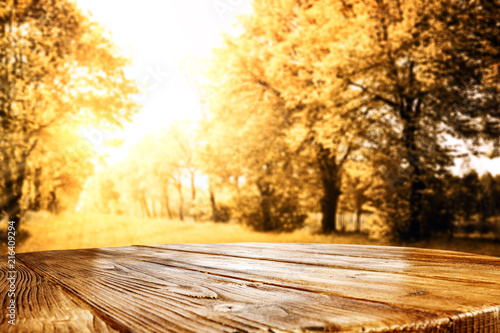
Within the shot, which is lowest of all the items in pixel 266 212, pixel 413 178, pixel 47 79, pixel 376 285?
pixel 266 212

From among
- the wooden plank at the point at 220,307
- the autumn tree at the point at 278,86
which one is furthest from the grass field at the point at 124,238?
the wooden plank at the point at 220,307

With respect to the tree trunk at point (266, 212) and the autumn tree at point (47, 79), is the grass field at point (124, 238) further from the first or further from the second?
the autumn tree at point (47, 79)

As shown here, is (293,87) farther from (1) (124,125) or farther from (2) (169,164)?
(2) (169,164)

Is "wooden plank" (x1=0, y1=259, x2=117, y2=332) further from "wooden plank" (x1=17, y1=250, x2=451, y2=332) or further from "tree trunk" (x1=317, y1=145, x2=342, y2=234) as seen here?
"tree trunk" (x1=317, y1=145, x2=342, y2=234)

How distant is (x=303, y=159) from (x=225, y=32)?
7.22m

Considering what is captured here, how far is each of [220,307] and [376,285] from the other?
0.49 m

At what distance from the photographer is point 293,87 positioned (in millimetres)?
14422

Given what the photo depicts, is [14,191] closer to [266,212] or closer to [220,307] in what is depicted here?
[266,212]

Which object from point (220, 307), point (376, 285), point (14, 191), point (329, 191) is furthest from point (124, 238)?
point (220, 307)

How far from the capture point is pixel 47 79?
39.0 feet

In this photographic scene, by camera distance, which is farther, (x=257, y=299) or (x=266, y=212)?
(x=266, y=212)

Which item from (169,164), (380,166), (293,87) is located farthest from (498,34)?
(169,164)

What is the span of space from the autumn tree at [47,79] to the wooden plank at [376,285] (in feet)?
40.2

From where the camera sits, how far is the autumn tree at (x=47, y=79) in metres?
11.5
